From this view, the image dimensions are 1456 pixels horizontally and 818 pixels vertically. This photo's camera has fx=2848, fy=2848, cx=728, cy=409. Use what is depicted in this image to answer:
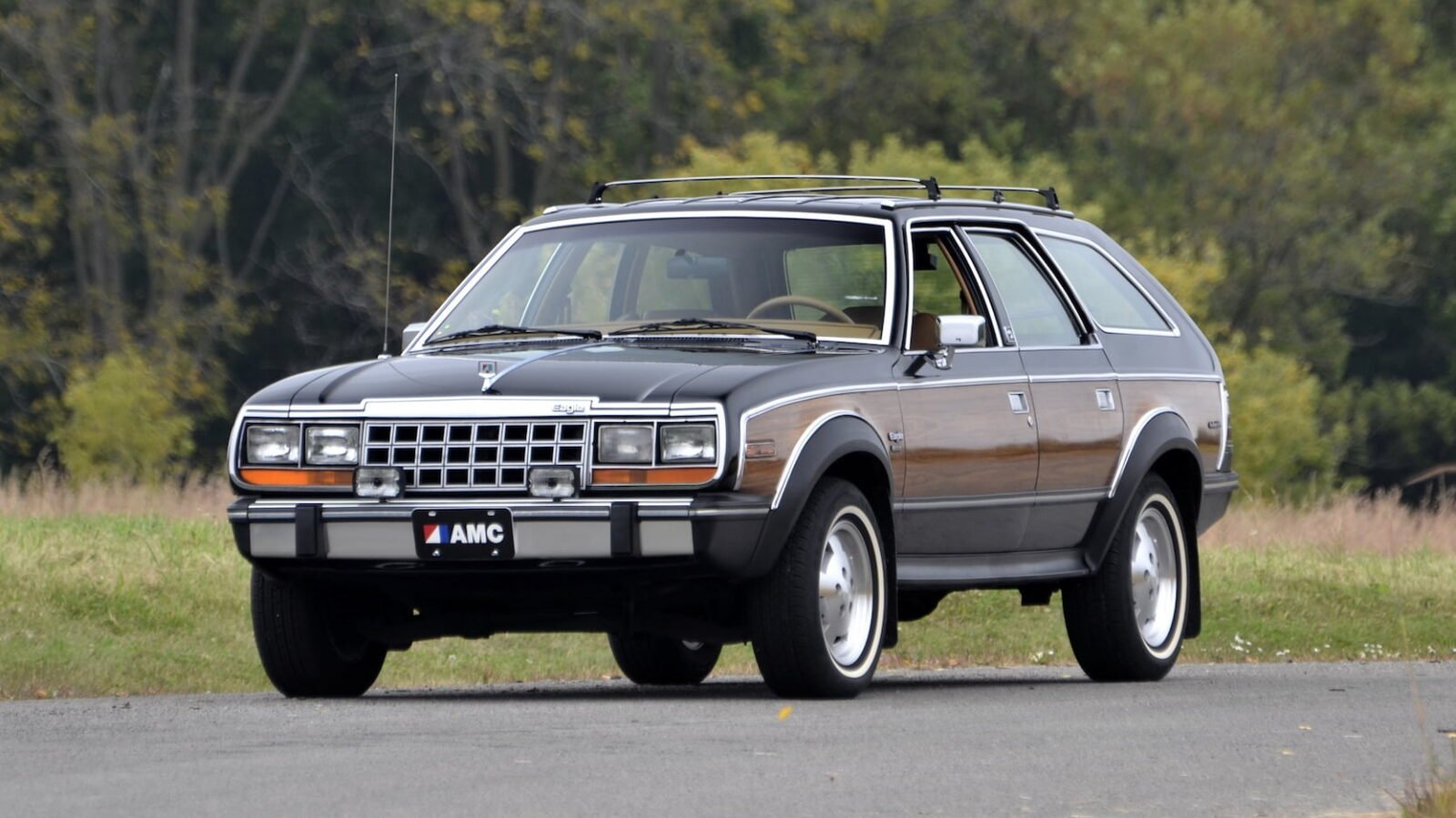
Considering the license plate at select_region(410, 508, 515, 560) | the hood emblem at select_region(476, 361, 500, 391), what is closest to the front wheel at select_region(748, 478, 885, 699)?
the license plate at select_region(410, 508, 515, 560)

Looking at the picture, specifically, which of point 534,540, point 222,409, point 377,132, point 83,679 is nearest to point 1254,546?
point 83,679

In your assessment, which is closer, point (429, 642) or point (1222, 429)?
point (1222, 429)

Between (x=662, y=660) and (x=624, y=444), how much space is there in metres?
2.92

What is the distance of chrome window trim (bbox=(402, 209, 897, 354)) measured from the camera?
1034cm

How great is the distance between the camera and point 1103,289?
12094 millimetres

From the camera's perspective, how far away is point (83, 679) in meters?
12.4

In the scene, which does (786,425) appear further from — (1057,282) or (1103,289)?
(1103,289)

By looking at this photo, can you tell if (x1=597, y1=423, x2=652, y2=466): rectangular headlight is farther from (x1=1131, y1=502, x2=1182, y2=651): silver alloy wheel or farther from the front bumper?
(x1=1131, y1=502, x2=1182, y2=651): silver alloy wheel

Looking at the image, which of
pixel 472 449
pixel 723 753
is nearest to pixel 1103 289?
pixel 472 449

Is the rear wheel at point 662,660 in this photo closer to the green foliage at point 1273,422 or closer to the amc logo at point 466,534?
the amc logo at point 466,534

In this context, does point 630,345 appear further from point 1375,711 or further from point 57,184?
point 57,184

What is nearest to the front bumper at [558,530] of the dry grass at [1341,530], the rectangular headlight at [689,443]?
the rectangular headlight at [689,443]

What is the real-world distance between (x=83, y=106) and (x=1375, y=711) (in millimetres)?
41671

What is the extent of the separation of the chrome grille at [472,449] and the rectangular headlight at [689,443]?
26 centimetres
